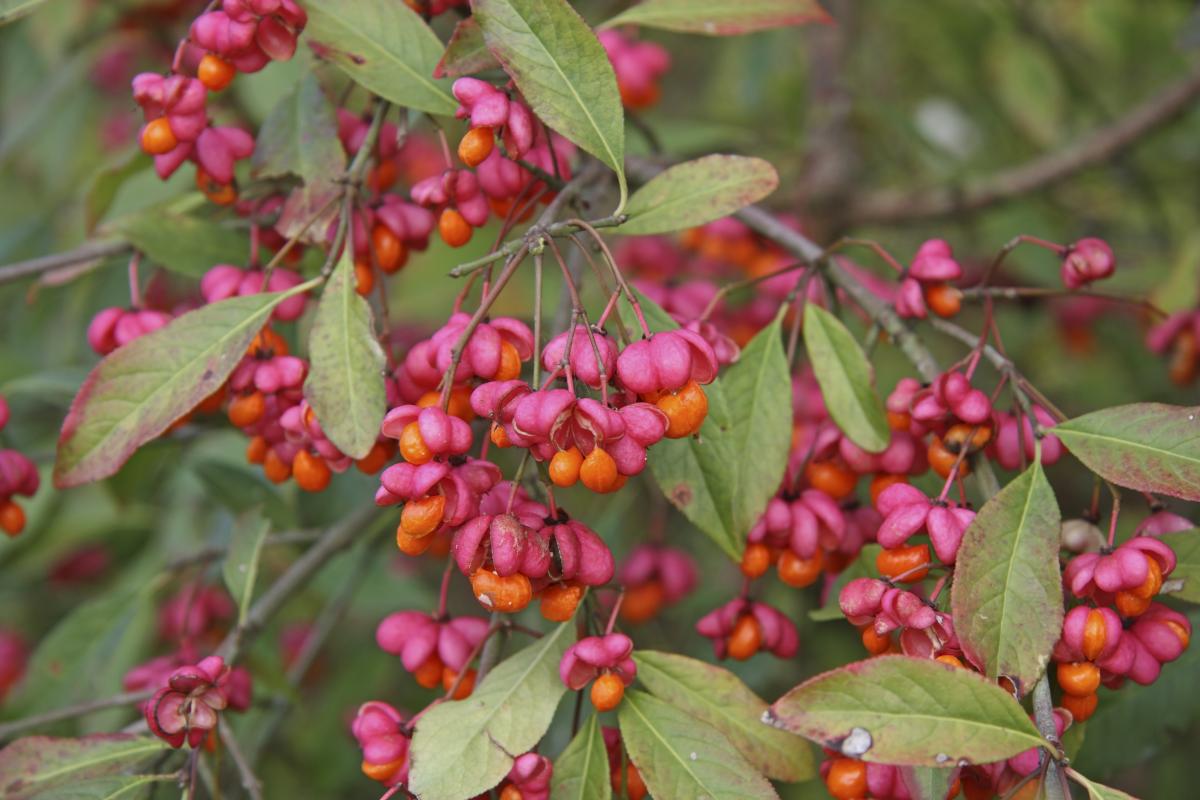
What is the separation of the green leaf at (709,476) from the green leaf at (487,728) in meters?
0.20

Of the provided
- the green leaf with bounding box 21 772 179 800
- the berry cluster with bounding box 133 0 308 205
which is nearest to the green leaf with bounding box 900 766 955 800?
the green leaf with bounding box 21 772 179 800

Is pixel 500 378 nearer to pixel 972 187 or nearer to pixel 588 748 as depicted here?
pixel 588 748

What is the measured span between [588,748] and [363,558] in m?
0.94

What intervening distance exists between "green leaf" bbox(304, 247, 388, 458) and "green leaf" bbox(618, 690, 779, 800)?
0.37 metres

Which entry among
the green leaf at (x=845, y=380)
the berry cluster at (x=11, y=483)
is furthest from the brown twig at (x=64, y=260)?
the green leaf at (x=845, y=380)

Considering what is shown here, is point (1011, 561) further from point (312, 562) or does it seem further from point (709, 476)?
point (312, 562)

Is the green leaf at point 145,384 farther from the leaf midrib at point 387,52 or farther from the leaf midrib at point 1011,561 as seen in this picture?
the leaf midrib at point 1011,561

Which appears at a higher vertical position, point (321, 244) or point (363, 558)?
point (321, 244)

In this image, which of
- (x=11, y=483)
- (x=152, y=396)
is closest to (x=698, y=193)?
(x=152, y=396)

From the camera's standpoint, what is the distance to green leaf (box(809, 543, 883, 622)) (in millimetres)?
1249

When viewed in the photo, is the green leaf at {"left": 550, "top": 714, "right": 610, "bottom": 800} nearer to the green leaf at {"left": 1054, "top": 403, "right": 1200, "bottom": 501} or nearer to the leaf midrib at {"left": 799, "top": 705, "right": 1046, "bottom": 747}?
the leaf midrib at {"left": 799, "top": 705, "right": 1046, "bottom": 747}

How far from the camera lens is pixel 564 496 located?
9.30 ft

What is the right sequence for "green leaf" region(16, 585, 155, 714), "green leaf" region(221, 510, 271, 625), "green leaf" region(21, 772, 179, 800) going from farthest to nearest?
"green leaf" region(16, 585, 155, 714) → "green leaf" region(221, 510, 271, 625) → "green leaf" region(21, 772, 179, 800)

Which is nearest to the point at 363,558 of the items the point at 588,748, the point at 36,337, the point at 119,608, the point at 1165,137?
the point at 119,608
